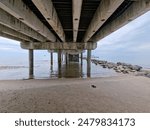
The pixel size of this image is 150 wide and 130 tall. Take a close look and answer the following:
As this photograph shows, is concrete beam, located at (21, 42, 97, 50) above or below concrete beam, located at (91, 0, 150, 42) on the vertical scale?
below

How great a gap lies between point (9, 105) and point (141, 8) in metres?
7.02

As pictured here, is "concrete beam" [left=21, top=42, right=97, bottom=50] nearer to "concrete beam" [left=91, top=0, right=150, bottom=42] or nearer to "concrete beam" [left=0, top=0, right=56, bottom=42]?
"concrete beam" [left=91, top=0, right=150, bottom=42]

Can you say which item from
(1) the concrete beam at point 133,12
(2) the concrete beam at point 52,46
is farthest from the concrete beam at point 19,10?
(2) the concrete beam at point 52,46

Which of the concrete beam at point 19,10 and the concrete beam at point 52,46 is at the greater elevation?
the concrete beam at point 19,10

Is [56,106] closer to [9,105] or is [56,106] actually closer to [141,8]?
[9,105]

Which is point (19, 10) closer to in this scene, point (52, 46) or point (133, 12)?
point (133, 12)

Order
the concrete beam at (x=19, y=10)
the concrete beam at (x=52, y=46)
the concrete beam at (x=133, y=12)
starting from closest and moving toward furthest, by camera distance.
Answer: the concrete beam at (x=19, y=10) → the concrete beam at (x=133, y=12) → the concrete beam at (x=52, y=46)

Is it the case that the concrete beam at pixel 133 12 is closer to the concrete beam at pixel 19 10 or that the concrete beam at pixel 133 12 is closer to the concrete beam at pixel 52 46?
the concrete beam at pixel 19 10

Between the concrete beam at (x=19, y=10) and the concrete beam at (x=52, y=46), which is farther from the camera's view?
the concrete beam at (x=52, y=46)

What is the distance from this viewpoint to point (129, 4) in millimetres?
9688

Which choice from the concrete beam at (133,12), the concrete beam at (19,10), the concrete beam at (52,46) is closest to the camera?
the concrete beam at (19,10)

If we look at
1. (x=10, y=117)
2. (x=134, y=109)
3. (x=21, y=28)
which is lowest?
(x=134, y=109)

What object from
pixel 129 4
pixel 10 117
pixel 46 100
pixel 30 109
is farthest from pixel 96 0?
pixel 10 117

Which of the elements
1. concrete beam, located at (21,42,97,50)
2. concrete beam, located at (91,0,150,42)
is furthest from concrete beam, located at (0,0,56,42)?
concrete beam, located at (21,42,97,50)
